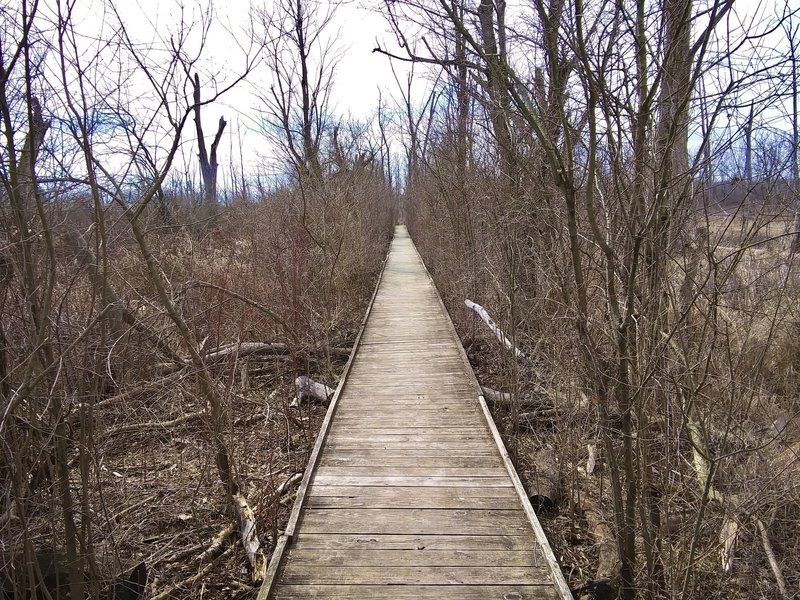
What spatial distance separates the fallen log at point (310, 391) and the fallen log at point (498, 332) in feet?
7.19

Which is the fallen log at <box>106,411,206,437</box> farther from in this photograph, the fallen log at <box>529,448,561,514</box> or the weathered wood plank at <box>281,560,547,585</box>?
the fallen log at <box>529,448,561,514</box>

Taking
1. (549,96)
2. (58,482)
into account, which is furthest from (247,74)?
(58,482)

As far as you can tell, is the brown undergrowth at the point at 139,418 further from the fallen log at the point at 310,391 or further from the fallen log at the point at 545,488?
the fallen log at the point at 545,488

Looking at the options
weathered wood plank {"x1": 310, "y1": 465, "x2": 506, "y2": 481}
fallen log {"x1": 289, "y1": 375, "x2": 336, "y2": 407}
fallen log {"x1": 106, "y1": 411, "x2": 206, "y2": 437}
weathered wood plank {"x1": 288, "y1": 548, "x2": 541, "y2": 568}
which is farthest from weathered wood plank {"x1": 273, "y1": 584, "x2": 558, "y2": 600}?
fallen log {"x1": 289, "y1": 375, "x2": 336, "y2": 407}

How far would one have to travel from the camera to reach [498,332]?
6285mm

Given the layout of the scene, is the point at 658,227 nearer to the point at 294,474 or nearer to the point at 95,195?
the point at 95,195

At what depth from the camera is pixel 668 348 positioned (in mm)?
2535

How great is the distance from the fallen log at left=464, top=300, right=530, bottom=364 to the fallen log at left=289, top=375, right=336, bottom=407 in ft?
7.19

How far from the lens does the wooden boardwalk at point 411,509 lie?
277 cm

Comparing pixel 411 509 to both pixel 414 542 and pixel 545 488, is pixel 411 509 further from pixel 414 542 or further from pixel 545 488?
pixel 545 488

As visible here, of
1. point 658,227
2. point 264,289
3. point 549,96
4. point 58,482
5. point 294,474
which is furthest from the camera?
point 264,289

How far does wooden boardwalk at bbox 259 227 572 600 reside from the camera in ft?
9.10

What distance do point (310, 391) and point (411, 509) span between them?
299 centimetres

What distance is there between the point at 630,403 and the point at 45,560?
3.17 metres
